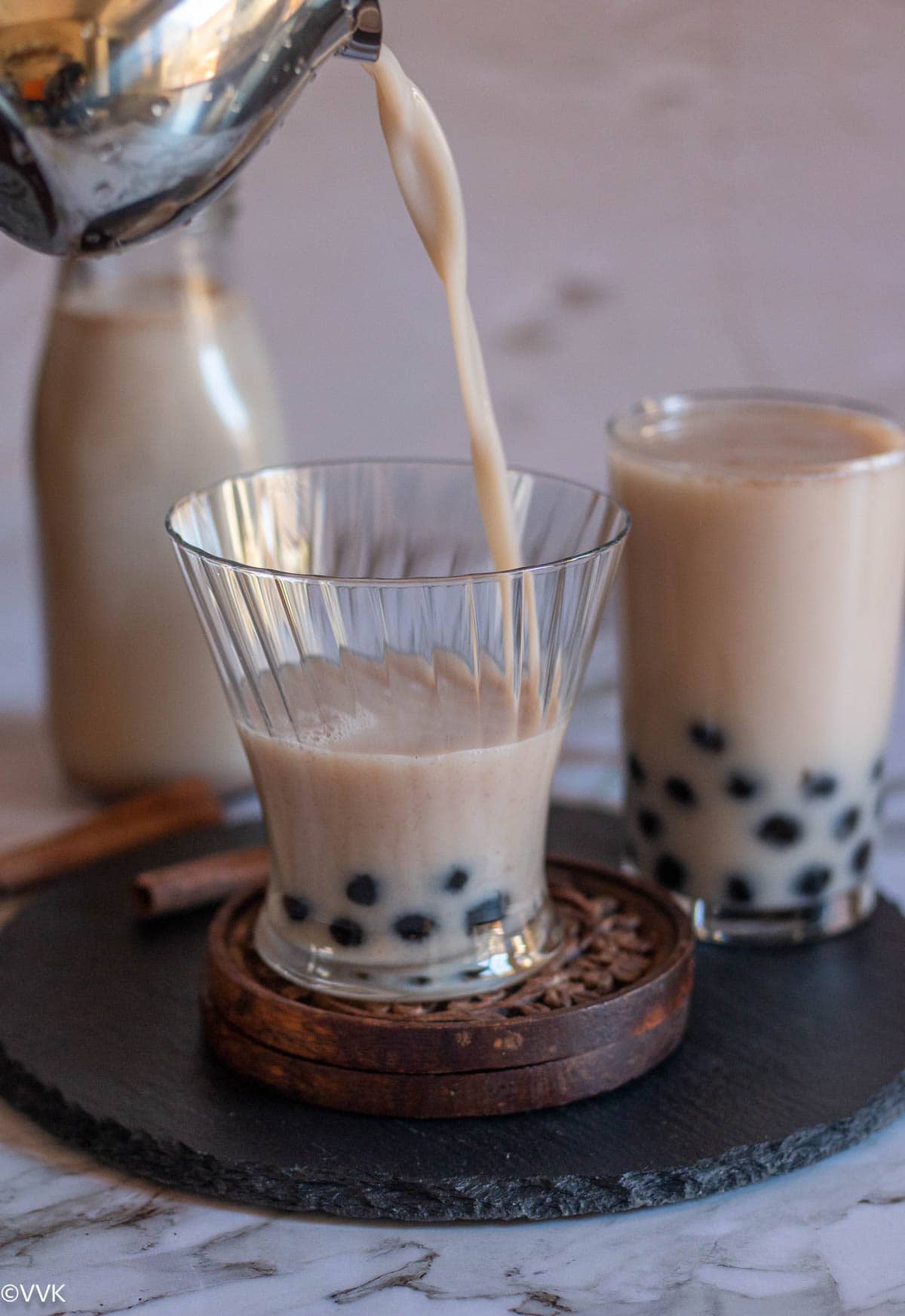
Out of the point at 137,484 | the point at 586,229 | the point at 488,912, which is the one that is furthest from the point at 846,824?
the point at 586,229

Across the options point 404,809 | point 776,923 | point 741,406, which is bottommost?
point 776,923

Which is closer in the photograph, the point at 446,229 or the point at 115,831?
the point at 446,229

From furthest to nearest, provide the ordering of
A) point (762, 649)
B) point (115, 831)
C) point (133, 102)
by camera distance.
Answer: point (115, 831) < point (762, 649) < point (133, 102)

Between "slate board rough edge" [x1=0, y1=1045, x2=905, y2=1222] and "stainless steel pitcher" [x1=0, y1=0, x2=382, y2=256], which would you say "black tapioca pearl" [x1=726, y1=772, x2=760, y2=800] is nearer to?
"slate board rough edge" [x1=0, y1=1045, x2=905, y2=1222]

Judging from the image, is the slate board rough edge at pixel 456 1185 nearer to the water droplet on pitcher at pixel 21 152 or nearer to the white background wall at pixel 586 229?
the water droplet on pitcher at pixel 21 152

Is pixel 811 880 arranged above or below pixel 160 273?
below

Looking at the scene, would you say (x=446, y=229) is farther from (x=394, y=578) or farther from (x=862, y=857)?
(x=862, y=857)

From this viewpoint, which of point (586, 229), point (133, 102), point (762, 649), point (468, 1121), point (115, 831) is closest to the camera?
point (133, 102)

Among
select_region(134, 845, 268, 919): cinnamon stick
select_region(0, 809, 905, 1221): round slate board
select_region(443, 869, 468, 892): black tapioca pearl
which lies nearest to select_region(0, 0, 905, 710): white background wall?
select_region(134, 845, 268, 919): cinnamon stick
